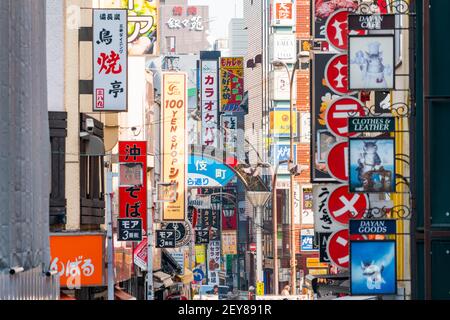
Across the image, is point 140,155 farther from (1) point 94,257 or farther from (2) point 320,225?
(2) point 320,225

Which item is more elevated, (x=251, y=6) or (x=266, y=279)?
(x=251, y=6)

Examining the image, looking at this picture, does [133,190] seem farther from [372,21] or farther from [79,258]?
[372,21]

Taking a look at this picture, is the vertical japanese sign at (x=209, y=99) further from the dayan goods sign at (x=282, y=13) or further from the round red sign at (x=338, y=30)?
the round red sign at (x=338, y=30)

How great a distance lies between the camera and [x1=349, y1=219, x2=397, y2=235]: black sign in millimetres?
19297

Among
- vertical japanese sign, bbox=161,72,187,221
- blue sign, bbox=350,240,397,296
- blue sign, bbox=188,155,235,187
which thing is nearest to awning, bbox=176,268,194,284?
blue sign, bbox=188,155,235,187

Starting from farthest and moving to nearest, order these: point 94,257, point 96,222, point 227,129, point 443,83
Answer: point 227,129
point 96,222
point 94,257
point 443,83

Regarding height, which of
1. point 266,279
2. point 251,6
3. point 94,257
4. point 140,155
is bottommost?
point 266,279

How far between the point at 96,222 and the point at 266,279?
57020 mm

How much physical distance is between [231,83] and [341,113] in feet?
275

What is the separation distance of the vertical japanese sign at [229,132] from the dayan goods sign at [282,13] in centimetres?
2740

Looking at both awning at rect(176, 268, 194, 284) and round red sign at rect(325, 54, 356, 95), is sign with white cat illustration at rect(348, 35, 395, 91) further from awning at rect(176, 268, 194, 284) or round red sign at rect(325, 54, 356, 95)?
awning at rect(176, 268, 194, 284)

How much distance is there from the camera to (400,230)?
24.0 metres
